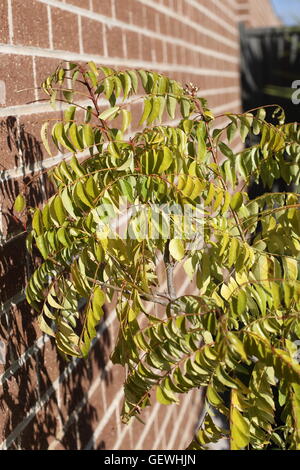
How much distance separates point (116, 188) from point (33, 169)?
742 mm

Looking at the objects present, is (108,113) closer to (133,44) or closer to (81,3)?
(81,3)

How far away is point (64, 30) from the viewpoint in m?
2.62

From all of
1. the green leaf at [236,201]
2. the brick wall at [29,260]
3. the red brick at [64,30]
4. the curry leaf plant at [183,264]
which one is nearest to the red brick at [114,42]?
the brick wall at [29,260]

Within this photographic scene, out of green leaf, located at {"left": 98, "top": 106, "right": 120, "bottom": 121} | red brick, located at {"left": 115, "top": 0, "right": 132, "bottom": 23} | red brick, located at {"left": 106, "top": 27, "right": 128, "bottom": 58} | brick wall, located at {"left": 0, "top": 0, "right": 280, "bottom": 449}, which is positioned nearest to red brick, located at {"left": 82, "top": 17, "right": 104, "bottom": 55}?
brick wall, located at {"left": 0, "top": 0, "right": 280, "bottom": 449}

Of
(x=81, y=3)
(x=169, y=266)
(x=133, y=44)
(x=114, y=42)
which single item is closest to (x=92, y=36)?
(x=81, y=3)

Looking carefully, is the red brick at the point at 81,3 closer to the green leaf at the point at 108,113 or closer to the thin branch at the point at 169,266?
the green leaf at the point at 108,113

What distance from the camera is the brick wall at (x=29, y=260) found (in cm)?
211

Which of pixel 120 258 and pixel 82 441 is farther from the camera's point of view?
pixel 82 441

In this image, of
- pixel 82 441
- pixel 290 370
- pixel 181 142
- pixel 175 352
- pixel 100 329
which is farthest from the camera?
pixel 100 329

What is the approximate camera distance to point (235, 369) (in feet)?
4.88

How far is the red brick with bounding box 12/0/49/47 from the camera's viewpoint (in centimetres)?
220

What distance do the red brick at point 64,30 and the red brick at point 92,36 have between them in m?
0.10
